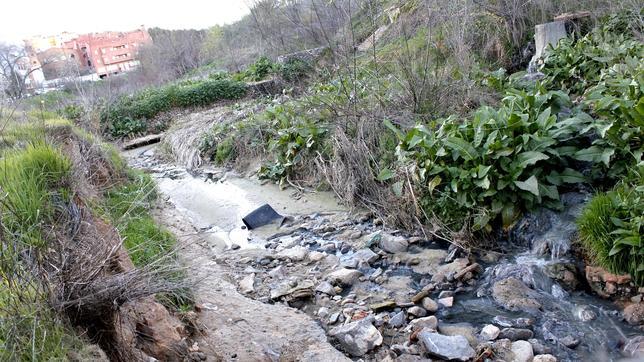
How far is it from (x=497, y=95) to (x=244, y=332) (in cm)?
419

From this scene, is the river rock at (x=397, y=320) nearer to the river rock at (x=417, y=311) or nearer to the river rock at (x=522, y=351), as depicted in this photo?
the river rock at (x=417, y=311)

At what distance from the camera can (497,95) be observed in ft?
19.3

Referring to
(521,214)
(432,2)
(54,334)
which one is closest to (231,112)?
(432,2)

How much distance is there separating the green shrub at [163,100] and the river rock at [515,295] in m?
12.2

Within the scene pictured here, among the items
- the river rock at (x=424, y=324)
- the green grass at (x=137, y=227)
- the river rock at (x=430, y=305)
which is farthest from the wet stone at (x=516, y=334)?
the green grass at (x=137, y=227)

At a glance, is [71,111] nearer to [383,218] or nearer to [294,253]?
[294,253]

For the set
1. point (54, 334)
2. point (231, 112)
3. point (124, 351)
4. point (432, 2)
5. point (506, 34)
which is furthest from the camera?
point (231, 112)

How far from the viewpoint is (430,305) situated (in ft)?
12.1

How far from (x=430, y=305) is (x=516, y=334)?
67cm

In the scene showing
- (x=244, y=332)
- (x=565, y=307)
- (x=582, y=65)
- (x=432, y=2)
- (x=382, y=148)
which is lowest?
(x=565, y=307)

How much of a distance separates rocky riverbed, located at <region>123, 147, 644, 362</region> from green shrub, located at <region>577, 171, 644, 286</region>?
0.12m

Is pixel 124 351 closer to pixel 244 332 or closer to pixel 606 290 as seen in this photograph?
pixel 244 332

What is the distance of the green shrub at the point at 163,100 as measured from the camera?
45.7 feet

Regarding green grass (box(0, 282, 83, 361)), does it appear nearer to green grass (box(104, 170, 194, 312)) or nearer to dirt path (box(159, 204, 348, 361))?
green grass (box(104, 170, 194, 312))
